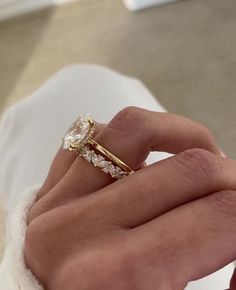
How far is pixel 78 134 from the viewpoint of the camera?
482mm

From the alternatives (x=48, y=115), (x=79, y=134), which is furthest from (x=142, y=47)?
(x=79, y=134)

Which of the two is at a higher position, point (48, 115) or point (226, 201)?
point (226, 201)

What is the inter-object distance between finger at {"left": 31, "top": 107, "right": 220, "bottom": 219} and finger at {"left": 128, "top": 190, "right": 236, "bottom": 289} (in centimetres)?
8

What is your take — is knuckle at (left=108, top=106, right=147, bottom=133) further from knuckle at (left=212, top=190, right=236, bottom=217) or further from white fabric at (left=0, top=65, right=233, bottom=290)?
white fabric at (left=0, top=65, right=233, bottom=290)

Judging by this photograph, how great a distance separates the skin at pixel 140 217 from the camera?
37 centimetres

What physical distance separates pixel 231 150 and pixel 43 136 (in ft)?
1.34

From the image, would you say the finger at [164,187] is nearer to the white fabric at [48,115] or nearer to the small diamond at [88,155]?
the small diamond at [88,155]

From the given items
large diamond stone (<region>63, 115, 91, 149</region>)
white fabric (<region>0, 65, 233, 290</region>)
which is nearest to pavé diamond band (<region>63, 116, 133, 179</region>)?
large diamond stone (<region>63, 115, 91, 149</region>)

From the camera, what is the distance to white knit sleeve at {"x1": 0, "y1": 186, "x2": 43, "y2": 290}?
1.47 ft

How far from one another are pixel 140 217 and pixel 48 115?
42cm

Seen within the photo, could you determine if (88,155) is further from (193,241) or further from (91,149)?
(193,241)

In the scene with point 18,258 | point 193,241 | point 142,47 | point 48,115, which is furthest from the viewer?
point 142,47

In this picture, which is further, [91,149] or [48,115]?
[48,115]

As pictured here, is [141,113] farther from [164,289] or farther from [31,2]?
[31,2]
